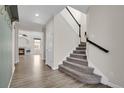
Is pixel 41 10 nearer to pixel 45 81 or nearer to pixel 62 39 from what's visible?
pixel 62 39

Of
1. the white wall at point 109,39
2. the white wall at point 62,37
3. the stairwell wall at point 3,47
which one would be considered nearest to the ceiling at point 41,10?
the white wall at point 62,37

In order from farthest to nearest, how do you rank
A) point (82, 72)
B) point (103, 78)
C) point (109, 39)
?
1. point (82, 72)
2. point (103, 78)
3. point (109, 39)

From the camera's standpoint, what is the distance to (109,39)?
11.3 feet

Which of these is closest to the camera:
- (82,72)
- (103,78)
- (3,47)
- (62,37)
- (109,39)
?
(3,47)

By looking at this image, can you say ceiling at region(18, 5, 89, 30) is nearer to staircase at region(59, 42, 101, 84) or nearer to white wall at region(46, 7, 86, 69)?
white wall at region(46, 7, 86, 69)

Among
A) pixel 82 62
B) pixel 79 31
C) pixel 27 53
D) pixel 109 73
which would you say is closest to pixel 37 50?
pixel 27 53

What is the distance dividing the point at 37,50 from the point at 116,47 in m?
15.2

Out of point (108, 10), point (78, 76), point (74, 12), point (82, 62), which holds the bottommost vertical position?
point (78, 76)

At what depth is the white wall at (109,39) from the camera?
308 centimetres

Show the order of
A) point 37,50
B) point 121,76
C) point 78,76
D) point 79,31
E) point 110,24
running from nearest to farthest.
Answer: point 121,76 < point 110,24 < point 78,76 < point 79,31 < point 37,50

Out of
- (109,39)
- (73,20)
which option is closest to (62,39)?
(73,20)

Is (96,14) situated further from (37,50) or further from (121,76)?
(37,50)

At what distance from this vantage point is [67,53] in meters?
6.15

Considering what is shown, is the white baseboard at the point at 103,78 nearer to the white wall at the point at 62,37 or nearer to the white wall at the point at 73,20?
the white wall at the point at 62,37
